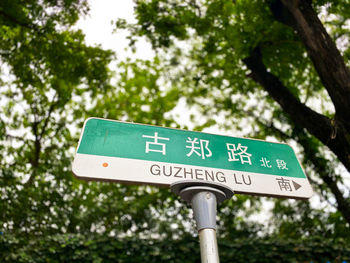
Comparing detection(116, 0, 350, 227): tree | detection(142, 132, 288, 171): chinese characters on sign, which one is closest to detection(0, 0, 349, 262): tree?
detection(116, 0, 350, 227): tree

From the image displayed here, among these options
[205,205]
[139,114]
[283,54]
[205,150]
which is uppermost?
[139,114]

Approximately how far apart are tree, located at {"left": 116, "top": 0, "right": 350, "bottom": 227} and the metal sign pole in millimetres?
2277

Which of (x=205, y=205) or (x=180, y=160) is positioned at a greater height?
(x=180, y=160)

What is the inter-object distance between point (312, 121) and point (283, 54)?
6.53ft

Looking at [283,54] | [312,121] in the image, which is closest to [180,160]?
[312,121]

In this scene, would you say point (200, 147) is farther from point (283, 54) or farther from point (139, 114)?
point (139, 114)

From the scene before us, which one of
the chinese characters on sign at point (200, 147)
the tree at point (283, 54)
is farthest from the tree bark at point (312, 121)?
the chinese characters on sign at point (200, 147)

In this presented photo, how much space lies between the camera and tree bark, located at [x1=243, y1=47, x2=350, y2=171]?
2.82 m

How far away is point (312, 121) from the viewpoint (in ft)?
9.97

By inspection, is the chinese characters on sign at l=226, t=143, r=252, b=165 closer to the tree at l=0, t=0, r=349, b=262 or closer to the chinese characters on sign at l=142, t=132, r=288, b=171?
the chinese characters on sign at l=142, t=132, r=288, b=171

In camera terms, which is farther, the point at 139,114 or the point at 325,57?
the point at 139,114

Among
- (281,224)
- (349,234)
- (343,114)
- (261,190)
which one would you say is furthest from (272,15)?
(281,224)

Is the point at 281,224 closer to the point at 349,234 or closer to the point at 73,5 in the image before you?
the point at 349,234

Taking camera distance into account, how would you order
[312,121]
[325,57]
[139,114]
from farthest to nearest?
1. [139,114]
2. [312,121]
3. [325,57]
